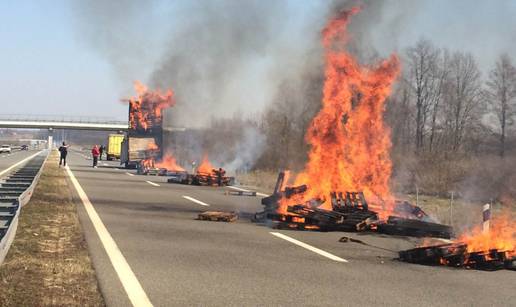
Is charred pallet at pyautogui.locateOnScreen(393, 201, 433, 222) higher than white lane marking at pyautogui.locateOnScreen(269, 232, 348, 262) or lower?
higher

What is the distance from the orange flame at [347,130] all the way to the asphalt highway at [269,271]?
1.79m

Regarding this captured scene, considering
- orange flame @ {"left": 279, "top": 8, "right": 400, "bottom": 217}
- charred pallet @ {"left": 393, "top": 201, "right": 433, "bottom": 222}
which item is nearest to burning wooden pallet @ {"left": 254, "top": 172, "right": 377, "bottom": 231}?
orange flame @ {"left": 279, "top": 8, "right": 400, "bottom": 217}

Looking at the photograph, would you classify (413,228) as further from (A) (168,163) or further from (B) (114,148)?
(B) (114,148)

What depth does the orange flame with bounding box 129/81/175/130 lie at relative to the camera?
3519 cm

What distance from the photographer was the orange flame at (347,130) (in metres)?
12.1

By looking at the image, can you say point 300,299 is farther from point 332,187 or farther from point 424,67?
point 424,67

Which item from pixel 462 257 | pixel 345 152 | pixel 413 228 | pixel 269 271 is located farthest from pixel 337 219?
pixel 269 271

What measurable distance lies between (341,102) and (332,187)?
77.1 inches

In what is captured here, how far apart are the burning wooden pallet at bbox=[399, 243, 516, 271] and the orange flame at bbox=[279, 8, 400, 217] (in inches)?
166

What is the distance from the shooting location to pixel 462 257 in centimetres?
764

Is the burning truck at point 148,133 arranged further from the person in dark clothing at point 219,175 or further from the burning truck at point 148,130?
the person in dark clothing at point 219,175

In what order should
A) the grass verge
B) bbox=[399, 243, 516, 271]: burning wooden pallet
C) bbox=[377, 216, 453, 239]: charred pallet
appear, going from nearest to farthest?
1. the grass verge
2. bbox=[399, 243, 516, 271]: burning wooden pallet
3. bbox=[377, 216, 453, 239]: charred pallet

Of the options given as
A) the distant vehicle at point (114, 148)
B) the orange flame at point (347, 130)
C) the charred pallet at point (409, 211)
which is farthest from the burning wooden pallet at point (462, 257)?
the distant vehicle at point (114, 148)

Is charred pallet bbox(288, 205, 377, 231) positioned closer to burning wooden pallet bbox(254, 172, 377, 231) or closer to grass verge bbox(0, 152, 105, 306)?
burning wooden pallet bbox(254, 172, 377, 231)
